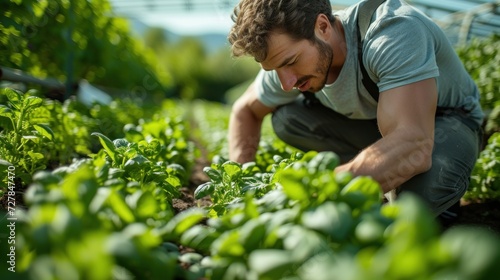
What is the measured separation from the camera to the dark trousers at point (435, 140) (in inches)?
91.7

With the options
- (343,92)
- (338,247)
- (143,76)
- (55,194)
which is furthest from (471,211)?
(143,76)

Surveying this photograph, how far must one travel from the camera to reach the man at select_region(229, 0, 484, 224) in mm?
1985

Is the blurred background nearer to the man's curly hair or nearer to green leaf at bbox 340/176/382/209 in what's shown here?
the man's curly hair

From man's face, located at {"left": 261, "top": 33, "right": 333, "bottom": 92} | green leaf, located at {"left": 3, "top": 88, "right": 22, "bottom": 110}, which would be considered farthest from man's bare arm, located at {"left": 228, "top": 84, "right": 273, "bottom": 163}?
green leaf, located at {"left": 3, "top": 88, "right": 22, "bottom": 110}

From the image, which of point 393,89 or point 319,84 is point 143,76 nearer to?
point 319,84

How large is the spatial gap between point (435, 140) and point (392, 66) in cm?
65

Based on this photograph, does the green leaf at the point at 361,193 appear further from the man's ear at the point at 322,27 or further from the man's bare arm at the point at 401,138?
the man's ear at the point at 322,27

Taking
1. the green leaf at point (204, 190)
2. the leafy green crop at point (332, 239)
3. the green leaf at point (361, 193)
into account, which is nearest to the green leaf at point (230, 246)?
the leafy green crop at point (332, 239)

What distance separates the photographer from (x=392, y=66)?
2.12 meters

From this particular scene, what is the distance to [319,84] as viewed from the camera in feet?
8.14

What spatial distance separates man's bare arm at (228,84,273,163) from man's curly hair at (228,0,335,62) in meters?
0.78

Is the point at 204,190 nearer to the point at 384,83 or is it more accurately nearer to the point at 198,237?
the point at 198,237

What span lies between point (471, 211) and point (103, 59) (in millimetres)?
4303

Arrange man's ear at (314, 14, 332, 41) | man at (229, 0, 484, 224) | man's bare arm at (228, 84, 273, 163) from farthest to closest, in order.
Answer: man's bare arm at (228, 84, 273, 163), man's ear at (314, 14, 332, 41), man at (229, 0, 484, 224)
